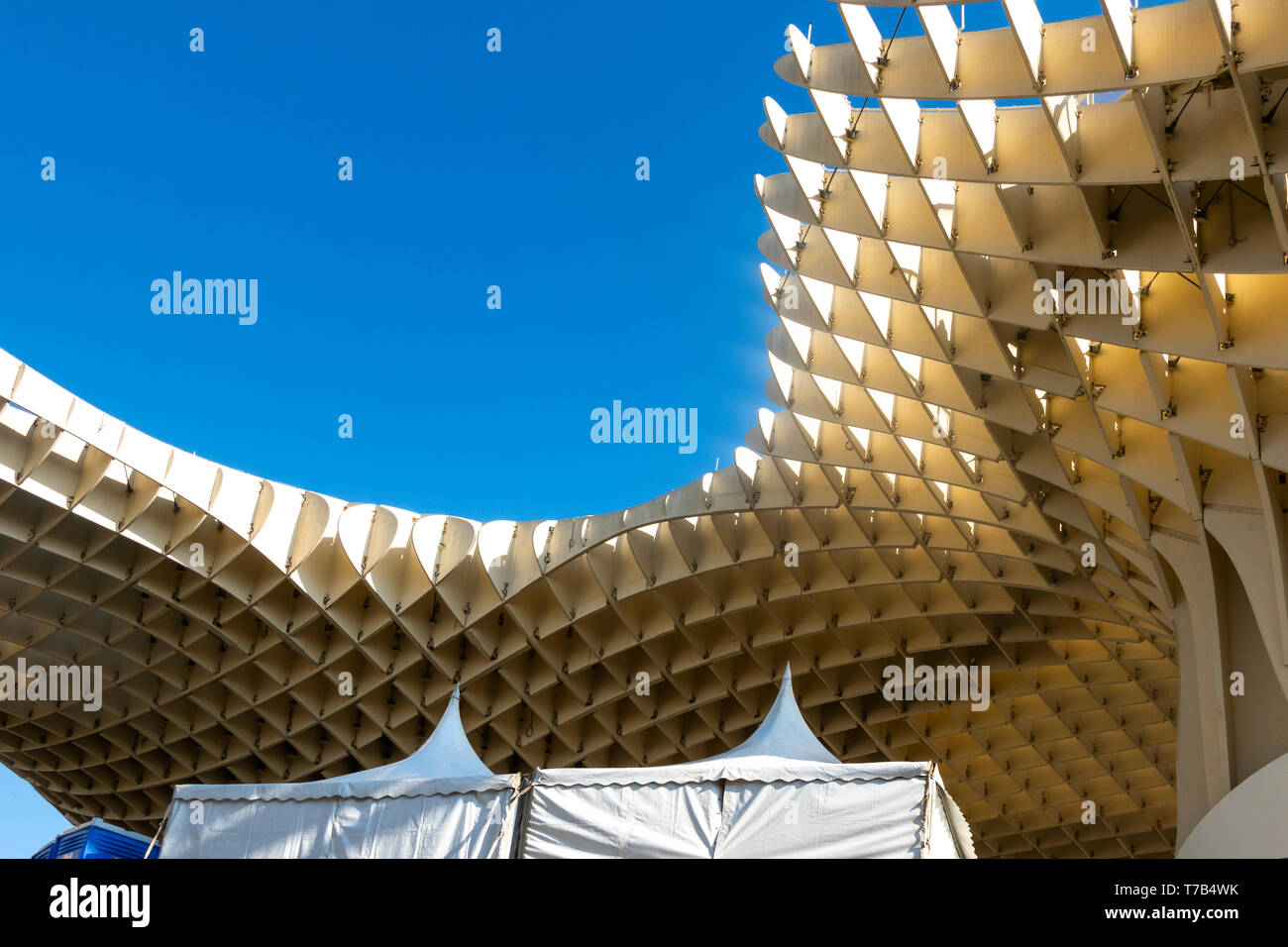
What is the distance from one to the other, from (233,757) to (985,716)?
31857 mm

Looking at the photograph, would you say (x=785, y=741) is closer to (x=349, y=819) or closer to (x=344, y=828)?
(x=349, y=819)

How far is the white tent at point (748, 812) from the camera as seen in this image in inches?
797

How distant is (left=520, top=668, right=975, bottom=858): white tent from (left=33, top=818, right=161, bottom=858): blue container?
836cm

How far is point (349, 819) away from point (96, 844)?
547cm

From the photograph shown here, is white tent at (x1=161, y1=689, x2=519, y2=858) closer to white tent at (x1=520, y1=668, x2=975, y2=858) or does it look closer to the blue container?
white tent at (x1=520, y1=668, x2=975, y2=858)

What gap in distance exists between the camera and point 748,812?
2102 cm

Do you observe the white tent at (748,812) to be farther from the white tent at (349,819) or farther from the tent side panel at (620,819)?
the white tent at (349,819)

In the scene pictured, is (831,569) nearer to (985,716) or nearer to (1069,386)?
(985,716)

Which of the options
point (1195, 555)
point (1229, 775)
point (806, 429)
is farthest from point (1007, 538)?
point (1229, 775)

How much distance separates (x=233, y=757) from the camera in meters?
55.1

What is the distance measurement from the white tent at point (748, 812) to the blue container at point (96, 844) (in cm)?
836

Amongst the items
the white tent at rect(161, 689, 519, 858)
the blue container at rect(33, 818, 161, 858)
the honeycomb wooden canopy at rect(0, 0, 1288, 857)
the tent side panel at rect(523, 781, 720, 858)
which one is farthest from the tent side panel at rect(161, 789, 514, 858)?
the honeycomb wooden canopy at rect(0, 0, 1288, 857)

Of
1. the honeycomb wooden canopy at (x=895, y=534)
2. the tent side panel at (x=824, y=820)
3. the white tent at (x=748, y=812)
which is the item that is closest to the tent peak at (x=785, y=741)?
the white tent at (x=748, y=812)
